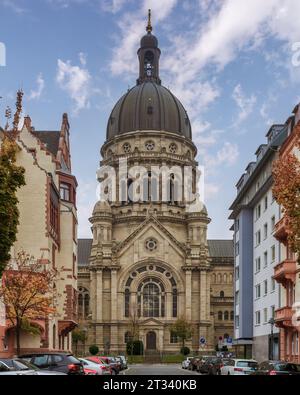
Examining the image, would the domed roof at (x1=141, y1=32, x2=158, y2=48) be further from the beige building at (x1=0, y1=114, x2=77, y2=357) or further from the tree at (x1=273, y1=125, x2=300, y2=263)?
the tree at (x1=273, y1=125, x2=300, y2=263)

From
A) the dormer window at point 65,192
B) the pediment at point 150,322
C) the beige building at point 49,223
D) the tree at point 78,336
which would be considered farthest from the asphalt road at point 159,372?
the pediment at point 150,322

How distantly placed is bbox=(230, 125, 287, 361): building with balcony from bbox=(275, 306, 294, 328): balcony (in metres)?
4.38

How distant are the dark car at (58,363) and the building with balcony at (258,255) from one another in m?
27.2

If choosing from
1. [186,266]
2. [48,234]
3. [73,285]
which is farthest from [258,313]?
[186,266]

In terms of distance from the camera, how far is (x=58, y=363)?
93.4 ft

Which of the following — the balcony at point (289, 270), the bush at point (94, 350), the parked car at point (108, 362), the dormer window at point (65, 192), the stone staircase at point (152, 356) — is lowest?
the stone staircase at point (152, 356)

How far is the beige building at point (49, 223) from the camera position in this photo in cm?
4949

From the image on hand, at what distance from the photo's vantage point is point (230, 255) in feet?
440

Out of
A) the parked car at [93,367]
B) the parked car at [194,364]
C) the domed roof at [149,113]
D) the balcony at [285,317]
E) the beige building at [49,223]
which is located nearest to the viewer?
the parked car at [93,367]

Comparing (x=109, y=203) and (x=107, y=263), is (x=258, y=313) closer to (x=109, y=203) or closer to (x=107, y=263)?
(x=107, y=263)

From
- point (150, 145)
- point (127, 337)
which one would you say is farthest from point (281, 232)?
point (150, 145)

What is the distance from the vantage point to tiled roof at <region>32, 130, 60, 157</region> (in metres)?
63.8

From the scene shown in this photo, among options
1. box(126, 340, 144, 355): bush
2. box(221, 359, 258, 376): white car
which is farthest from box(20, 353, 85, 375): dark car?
box(126, 340, 144, 355): bush

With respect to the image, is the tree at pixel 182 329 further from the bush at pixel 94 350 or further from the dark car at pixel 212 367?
the dark car at pixel 212 367
